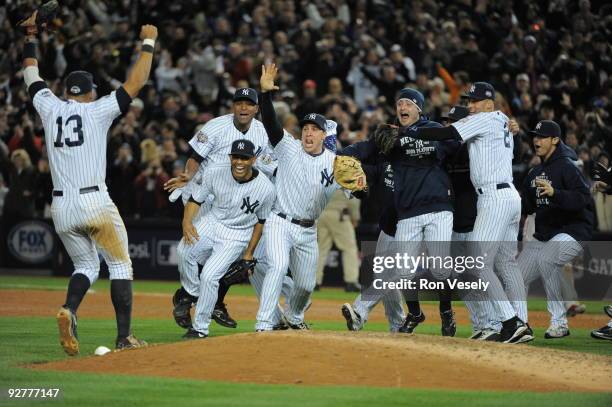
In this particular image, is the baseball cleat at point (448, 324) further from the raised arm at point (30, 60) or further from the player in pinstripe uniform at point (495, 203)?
the raised arm at point (30, 60)

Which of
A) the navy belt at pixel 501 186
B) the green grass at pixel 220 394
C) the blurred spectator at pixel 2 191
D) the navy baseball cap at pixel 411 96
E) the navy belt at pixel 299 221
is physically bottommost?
the green grass at pixel 220 394

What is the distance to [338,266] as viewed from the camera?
20719 millimetres

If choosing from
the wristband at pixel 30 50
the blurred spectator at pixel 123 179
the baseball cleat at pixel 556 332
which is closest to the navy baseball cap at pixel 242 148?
the wristband at pixel 30 50

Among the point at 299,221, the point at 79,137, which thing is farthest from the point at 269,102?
the point at 79,137

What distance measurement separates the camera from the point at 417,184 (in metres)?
11.1

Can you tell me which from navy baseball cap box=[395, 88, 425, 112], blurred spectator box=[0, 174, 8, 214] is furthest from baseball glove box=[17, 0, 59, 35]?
blurred spectator box=[0, 174, 8, 214]

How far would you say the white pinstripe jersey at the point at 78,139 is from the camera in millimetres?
9562

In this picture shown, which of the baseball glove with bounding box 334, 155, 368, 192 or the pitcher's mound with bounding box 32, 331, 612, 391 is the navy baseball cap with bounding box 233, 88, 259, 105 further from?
the pitcher's mound with bounding box 32, 331, 612, 391

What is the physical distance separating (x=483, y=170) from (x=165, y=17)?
15144 millimetres

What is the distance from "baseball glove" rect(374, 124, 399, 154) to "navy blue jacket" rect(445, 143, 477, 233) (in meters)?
0.88

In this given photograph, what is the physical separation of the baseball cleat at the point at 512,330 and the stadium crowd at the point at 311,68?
789cm

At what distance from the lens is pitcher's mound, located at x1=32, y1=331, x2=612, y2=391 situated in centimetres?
823

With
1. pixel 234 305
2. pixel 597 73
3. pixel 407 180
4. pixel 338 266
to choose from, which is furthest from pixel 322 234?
pixel 407 180

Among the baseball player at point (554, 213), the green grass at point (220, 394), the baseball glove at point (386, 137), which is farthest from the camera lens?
the baseball player at point (554, 213)
